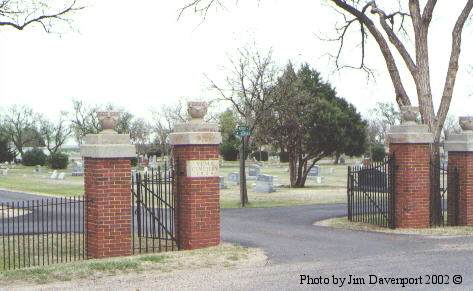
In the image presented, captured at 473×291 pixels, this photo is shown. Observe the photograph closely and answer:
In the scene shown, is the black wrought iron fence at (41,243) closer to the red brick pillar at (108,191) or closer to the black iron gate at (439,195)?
the red brick pillar at (108,191)

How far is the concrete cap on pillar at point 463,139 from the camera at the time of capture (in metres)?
16.0

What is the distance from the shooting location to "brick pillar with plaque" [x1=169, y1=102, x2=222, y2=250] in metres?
12.4

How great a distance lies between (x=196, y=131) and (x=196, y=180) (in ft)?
3.24

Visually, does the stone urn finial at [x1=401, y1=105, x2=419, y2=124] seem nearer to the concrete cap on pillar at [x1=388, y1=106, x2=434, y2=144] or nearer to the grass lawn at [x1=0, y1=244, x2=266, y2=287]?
the concrete cap on pillar at [x1=388, y1=106, x2=434, y2=144]

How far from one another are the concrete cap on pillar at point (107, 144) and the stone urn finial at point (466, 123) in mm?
9151

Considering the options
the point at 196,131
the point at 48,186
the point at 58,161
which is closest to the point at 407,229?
the point at 196,131

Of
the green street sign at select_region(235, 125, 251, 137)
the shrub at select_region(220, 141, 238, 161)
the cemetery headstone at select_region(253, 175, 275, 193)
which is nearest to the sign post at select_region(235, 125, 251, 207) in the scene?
the green street sign at select_region(235, 125, 251, 137)

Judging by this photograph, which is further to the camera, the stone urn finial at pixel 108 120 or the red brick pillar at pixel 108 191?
the stone urn finial at pixel 108 120

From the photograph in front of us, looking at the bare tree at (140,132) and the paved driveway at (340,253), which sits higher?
the bare tree at (140,132)

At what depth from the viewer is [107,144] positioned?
37.6 ft

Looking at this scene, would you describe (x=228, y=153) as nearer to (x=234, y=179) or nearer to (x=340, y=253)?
(x=234, y=179)

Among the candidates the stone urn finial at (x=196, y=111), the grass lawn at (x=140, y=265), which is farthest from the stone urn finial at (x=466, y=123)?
the stone urn finial at (x=196, y=111)

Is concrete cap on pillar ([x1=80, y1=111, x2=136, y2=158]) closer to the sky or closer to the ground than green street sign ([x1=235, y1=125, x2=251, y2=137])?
closer to the ground

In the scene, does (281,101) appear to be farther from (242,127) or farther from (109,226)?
(109,226)
